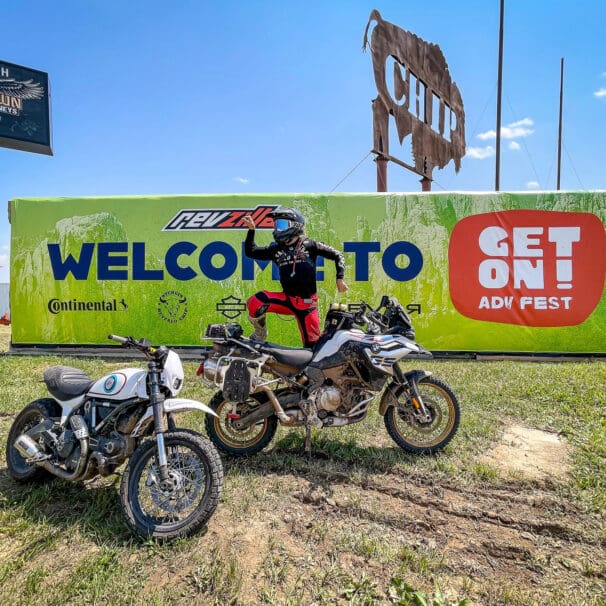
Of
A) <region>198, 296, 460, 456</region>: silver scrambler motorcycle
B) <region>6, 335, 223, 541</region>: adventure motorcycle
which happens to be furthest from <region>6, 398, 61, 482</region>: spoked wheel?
<region>198, 296, 460, 456</region>: silver scrambler motorcycle

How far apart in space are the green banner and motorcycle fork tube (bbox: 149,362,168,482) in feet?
18.5

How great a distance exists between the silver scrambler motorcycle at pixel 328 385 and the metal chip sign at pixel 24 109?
31.7 feet

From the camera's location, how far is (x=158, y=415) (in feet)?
9.30

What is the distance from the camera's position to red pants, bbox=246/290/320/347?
5.05 metres

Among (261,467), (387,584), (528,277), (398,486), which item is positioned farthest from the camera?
(528,277)

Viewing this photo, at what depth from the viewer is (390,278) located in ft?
28.8

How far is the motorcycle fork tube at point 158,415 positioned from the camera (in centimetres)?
274

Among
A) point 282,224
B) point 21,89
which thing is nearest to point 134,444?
point 282,224

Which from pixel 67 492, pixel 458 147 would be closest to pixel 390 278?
A: pixel 67 492

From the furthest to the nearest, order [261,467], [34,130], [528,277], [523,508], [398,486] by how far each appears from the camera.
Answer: [34,130] < [528,277] < [261,467] < [398,486] < [523,508]

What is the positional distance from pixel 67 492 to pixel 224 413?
50.0 inches

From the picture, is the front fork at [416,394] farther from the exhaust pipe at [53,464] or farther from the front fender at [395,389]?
the exhaust pipe at [53,464]

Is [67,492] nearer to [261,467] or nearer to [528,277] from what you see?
[261,467]

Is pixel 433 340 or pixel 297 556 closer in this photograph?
pixel 297 556
